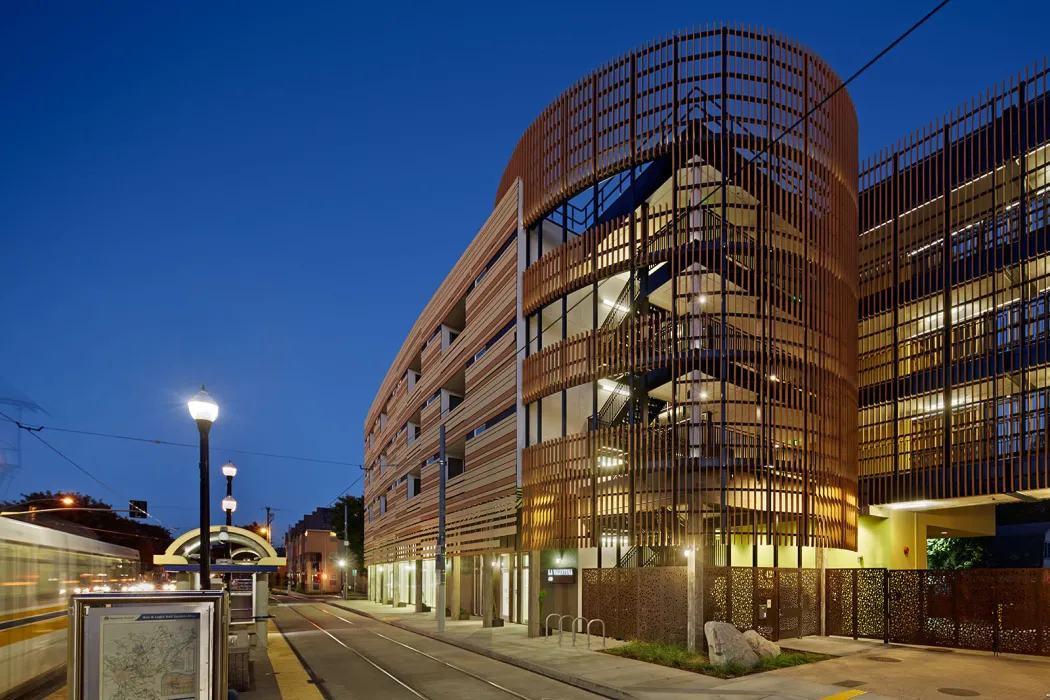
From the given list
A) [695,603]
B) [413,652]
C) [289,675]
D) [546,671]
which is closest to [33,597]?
[289,675]

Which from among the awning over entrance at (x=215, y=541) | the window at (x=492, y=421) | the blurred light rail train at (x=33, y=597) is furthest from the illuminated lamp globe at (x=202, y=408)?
the window at (x=492, y=421)

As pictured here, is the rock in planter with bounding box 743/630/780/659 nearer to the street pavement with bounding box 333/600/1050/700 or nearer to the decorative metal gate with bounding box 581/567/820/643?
the street pavement with bounding box 333/600/1050/700

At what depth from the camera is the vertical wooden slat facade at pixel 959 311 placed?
26.1 metres

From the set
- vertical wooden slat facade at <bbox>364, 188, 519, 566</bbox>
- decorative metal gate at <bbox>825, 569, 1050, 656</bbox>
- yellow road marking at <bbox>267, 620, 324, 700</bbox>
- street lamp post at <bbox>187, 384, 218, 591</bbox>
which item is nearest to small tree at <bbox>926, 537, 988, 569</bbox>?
decorative metal gate at <bbox>825, 569, 1050, 656</bbox>

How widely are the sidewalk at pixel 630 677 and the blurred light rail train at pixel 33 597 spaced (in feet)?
33.5

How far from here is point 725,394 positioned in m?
24.5

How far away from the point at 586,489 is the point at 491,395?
8634mm

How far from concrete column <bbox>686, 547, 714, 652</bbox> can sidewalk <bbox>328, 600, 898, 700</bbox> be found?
180cm

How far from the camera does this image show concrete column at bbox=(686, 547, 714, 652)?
68.4 feet

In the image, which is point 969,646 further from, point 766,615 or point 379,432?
point 379,432

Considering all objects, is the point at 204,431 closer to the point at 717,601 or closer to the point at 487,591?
the point at 717,601

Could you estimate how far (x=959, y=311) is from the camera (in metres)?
29.1

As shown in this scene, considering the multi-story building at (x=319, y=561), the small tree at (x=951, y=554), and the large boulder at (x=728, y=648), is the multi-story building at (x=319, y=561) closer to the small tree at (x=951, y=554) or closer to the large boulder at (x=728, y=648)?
the small tree at (x=951, y=554)

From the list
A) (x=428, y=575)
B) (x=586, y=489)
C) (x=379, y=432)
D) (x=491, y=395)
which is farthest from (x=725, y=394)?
(x=379, y=432)
